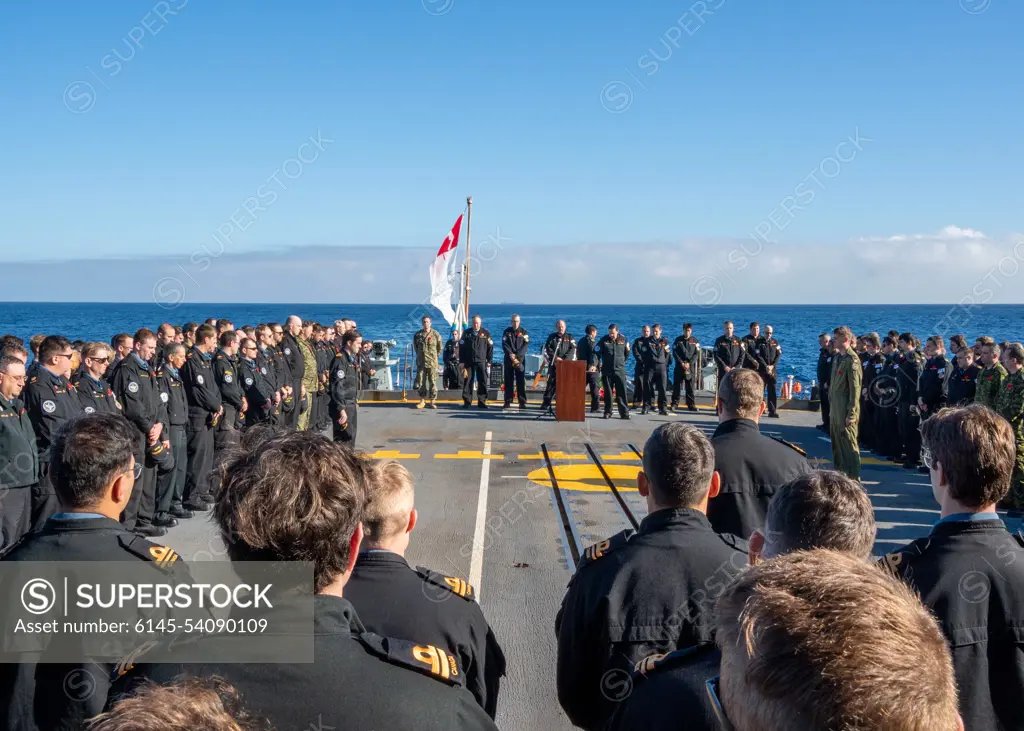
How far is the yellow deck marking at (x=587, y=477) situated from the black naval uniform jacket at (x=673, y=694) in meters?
7.74

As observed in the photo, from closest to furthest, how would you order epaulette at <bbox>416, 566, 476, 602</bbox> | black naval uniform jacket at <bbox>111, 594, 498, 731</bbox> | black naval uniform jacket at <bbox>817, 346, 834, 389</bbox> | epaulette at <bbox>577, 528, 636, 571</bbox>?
1. black naval uniform jacket at <bbox>111, 594, 498, 731</bbox>
2. epaulette at <bbox>416, 566, 476, 602</bbox>
3. epaulette at <bbox>577, 528, 636, 571</bbox>
4. black naval uniform jacket at <bbox>817, 346, 834, 389</bbox>

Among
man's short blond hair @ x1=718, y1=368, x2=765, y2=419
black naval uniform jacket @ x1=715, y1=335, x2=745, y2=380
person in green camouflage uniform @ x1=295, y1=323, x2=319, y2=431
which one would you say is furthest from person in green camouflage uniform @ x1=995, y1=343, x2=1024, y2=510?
person in green camouflage uniform @ x1=295, y1=323, x2=319, y2=431

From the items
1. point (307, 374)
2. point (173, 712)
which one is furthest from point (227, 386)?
point (173, 712)

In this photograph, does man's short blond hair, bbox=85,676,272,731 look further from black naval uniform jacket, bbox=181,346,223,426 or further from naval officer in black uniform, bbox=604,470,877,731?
black naval uniform jacket, bbox=181,346,223,426

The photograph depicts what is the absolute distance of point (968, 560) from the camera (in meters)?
2.64

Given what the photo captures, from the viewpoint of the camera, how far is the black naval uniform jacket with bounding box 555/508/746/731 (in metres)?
2.55

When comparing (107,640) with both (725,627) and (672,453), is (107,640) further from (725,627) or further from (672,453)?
(725,627)

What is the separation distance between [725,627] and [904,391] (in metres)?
12.5

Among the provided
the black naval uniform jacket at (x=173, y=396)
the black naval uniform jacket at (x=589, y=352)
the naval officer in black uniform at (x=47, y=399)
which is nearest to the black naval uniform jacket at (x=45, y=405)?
the naval officer in black uniform at (x=47, y=399)

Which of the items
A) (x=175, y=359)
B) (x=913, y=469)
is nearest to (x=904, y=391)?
(x=913, y=469)

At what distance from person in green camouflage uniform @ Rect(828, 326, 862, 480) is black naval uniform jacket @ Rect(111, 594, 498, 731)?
29.0ft

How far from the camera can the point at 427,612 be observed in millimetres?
2514

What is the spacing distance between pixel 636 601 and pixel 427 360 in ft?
47.2

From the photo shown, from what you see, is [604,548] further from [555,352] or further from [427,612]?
[555,352]
